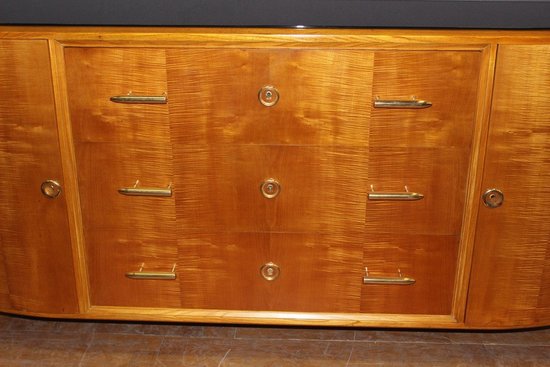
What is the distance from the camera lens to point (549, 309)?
4.37ft

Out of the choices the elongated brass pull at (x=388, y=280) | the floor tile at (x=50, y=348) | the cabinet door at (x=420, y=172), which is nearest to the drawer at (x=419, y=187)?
the cabinet door at (x=420, y=172)

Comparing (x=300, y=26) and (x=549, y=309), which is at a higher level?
(x=300, y=26)

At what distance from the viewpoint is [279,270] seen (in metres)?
1.33

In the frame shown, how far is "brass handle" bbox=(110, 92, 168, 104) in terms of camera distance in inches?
47.1

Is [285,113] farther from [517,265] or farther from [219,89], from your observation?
[517,265]

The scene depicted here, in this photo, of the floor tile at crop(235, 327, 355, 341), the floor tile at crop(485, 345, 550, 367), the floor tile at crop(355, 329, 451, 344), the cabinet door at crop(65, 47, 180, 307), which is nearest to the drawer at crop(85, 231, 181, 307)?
the cabinet door at crop(65, 47, 180, 307)

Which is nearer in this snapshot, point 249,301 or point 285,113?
point 285,113

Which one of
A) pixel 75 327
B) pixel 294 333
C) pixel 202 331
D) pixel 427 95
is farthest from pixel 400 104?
pixel 75 327

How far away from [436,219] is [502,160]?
177 millimetres

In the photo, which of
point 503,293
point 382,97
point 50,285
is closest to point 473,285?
point 503,293

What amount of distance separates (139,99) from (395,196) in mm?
550

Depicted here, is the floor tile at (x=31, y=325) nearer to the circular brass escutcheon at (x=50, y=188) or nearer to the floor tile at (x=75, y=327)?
the floor tile at (x=75, y=327)

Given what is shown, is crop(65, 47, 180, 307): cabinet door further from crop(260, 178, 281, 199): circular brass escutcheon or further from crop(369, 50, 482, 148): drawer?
crop(369, 50, 482, 148): drawer

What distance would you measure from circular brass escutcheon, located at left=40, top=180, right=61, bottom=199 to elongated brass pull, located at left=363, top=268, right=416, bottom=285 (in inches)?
26.6
